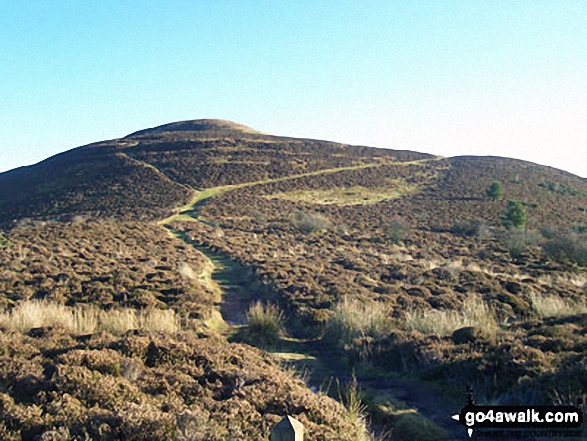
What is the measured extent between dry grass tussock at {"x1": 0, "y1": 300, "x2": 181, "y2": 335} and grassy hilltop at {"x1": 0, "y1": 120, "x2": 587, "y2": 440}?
5 centimetres

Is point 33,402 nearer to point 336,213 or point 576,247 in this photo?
point 576,247

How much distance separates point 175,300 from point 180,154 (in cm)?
5706

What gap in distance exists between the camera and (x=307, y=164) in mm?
66000

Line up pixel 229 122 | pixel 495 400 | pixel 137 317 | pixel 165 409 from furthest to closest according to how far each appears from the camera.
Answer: pixel 229 122 → pixel 137 317 → pixel 495 400 → pixel 165 409

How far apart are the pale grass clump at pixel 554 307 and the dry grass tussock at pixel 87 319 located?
8.96 m

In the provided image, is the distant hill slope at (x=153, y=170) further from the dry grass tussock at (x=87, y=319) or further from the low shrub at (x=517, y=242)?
the dry grass tussock at (x=87, y=319)

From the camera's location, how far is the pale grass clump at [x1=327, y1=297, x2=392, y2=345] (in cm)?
949

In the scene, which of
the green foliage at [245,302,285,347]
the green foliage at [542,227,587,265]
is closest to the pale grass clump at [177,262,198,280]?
the green foliage at [245,302,285,347]

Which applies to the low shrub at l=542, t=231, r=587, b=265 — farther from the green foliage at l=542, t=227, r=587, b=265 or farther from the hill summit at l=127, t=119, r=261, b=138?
the hill summit at l=127, t=119, r=261, b=138

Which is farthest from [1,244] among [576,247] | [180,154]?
[180,154]

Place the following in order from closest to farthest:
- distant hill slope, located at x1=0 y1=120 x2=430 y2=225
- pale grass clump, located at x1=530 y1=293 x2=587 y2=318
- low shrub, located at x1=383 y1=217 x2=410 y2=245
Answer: pale grass clump, located at x1=530 y1=293 x2=587 y2=318 < low shrub, located at x1=383 y1=217 x2=410 y2=245 < distant hill slope, located at x1=0 y1=120 x2=430 y2=225

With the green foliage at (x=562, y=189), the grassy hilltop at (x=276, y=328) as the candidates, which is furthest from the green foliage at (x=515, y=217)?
the green foliage at (x=562, y=189)

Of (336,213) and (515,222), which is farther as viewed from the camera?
(336,213)

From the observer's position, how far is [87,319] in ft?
30.5
